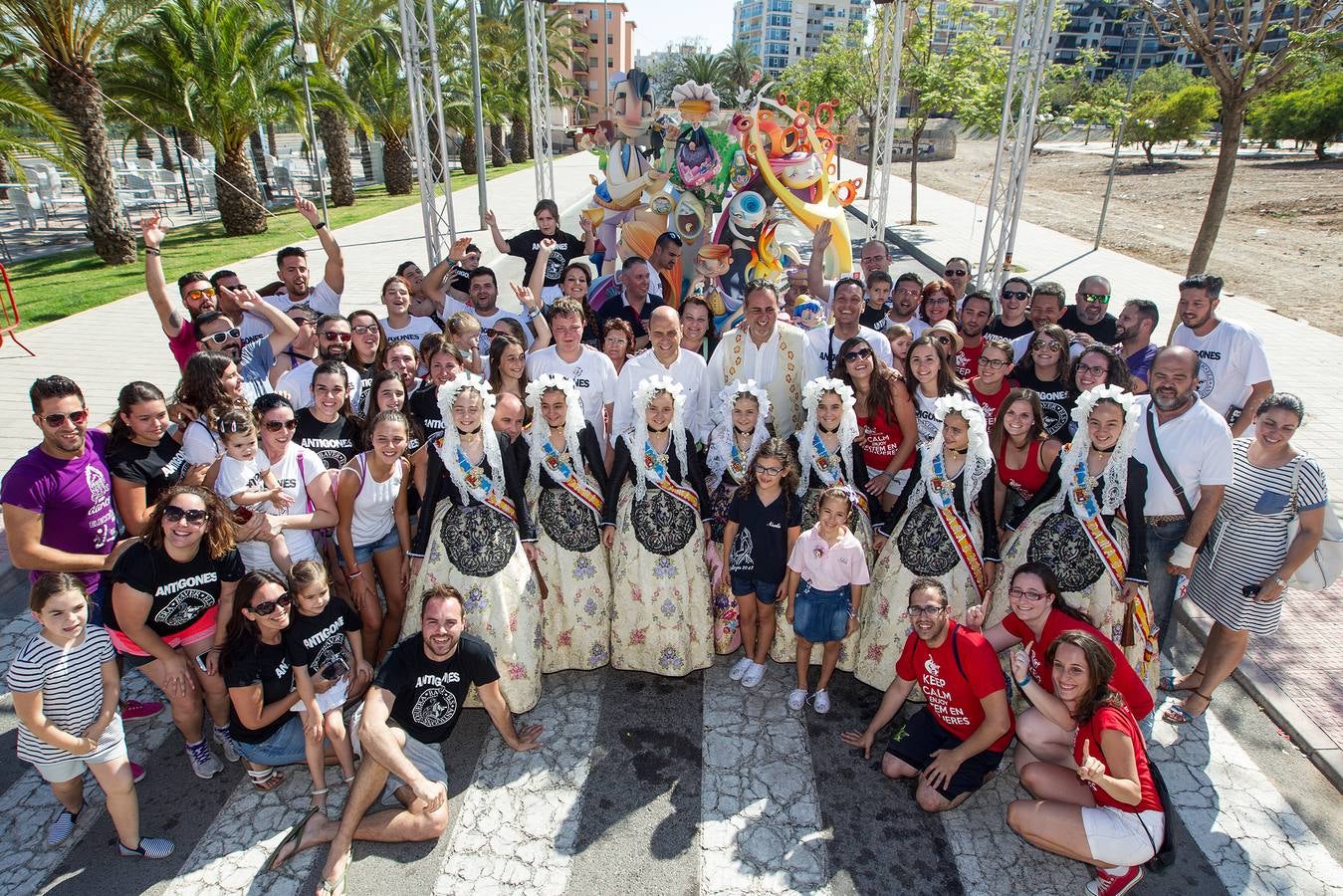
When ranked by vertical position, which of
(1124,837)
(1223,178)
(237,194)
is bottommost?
(1124,837)

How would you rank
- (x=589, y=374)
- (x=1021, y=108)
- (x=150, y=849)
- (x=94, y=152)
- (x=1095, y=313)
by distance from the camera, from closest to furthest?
1. (x=150, y=849)
2. (x=589, y=374)
3. (x=1095, y=313)
4. (x=1021, y=108)
5. (x=94, y=152)

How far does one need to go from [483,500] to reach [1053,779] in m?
3.18

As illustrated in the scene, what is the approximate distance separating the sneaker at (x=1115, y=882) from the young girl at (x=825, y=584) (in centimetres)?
153

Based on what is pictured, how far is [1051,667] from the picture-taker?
12.0 feet

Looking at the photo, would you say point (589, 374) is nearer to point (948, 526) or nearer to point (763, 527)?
point (763, 527)

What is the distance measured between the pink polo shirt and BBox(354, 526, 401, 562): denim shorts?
2375 mm

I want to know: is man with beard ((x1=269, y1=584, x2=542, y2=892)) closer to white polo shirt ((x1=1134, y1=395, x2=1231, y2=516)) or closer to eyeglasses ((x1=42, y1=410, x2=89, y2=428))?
eyeglasses ((x1=42, y1=410, x2=89, y2=428))

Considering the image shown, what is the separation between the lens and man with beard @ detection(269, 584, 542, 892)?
363 cm

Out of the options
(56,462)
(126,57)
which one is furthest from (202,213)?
(56,462)

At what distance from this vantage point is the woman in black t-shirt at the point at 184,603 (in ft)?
12.0

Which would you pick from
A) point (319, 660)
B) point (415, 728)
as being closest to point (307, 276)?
point (319, 660)

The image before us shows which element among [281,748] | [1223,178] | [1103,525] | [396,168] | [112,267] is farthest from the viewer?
[396,168]

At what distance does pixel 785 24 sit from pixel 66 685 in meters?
162

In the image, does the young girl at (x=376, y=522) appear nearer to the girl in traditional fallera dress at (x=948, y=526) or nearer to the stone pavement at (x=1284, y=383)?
the girl in traditional fallera dress at (x=948, y=526)
